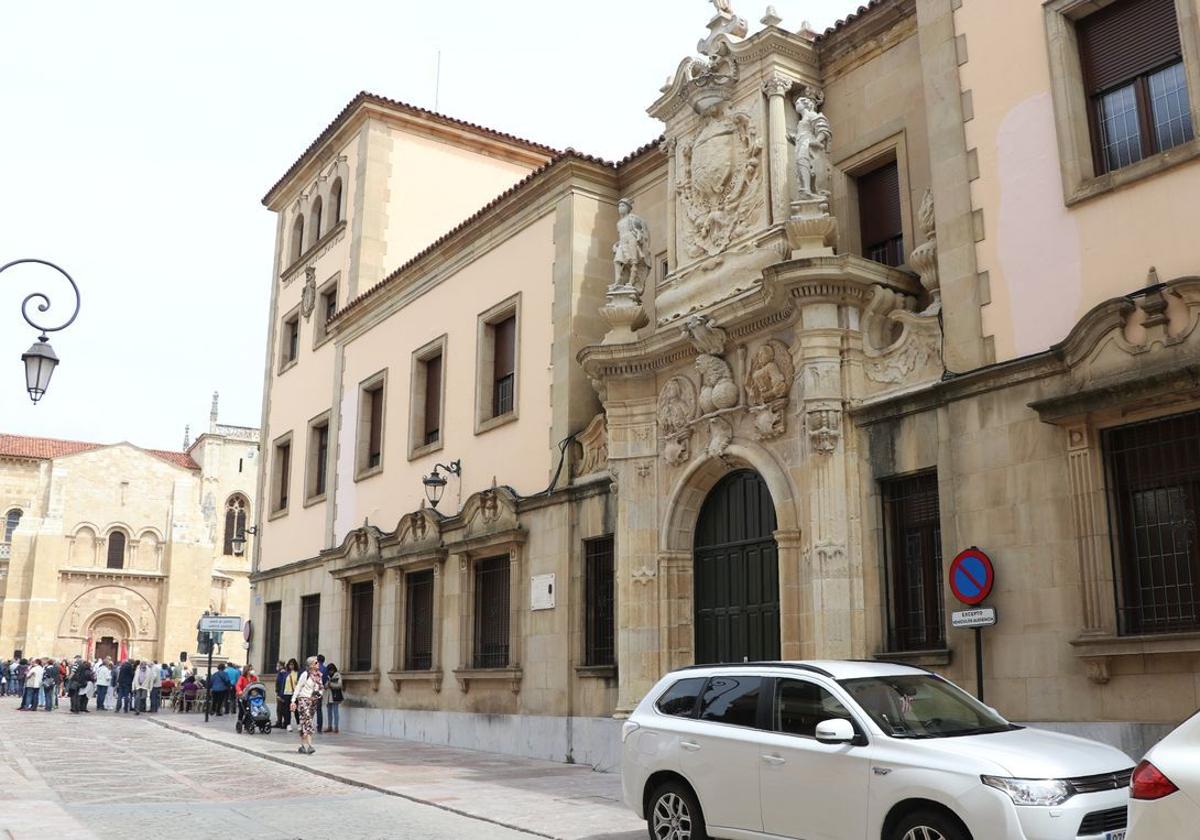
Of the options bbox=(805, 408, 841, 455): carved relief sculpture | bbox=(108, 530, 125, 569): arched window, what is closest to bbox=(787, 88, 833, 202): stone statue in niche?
bbox=(805, 408, 841, 455): carved relief sculpture

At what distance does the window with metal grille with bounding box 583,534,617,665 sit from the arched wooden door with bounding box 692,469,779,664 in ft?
6.17

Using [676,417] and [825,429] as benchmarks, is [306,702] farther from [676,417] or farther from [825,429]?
[825,429]

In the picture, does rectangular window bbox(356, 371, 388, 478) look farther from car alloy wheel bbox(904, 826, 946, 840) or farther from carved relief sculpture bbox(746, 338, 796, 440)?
car alloy wheel bbox(904, 826, 946, 840)

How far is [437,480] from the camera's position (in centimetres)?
2075

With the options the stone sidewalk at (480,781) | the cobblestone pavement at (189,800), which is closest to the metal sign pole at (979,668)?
the stone sidewalk at (480,781)

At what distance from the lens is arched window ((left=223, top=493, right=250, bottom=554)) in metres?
66.0

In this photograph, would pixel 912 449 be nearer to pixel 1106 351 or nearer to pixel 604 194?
pixel 1106 351

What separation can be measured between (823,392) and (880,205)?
3000 millimetres

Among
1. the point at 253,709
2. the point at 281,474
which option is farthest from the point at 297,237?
the point at 253,709

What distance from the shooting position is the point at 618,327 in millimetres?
16500

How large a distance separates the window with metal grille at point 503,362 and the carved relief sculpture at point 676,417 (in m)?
5.07

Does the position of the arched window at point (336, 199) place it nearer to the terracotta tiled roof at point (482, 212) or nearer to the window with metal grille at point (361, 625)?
the terracotta tiled roof at point (482, 212)

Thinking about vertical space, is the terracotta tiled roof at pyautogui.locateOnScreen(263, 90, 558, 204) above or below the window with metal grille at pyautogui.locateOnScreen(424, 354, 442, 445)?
above

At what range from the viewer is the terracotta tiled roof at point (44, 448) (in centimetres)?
6289
